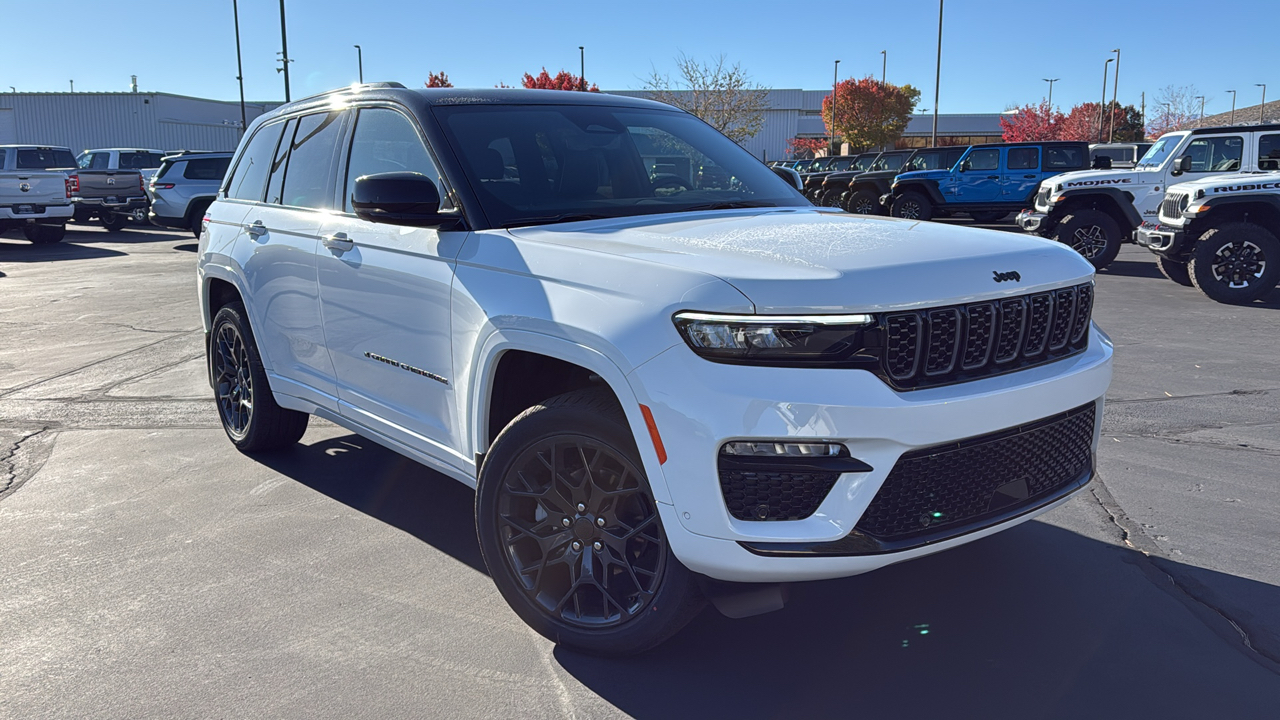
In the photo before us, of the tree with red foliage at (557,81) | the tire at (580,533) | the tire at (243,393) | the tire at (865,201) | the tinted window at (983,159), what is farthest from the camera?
the tree with red foliage at (557,81)

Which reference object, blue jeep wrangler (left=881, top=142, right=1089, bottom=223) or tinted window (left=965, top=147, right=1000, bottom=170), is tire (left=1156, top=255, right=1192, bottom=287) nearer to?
blue jeep wrangler (left=881, top=142, right=1089, bottom=223)

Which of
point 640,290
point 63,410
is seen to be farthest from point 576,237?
point 63,410

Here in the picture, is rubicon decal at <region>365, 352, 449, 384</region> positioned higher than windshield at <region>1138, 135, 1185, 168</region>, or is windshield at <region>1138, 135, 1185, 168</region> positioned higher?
windshield at <region>1138, 135, 1185, 168</region>

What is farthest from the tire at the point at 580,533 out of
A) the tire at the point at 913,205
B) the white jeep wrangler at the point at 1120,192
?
the tire at the point at 913,205

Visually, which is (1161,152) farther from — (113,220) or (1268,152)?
(113,220)

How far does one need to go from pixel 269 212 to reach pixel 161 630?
2130 millimetres

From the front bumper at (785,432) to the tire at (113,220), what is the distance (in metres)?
25.5

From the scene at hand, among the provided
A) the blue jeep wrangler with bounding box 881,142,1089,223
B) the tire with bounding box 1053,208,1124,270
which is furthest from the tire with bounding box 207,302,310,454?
the blue jeep wrangler with bounding box 881,142,1089,223

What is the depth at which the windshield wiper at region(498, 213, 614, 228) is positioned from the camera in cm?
338

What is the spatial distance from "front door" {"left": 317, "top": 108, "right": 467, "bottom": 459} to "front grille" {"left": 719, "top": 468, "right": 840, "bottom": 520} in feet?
4.14

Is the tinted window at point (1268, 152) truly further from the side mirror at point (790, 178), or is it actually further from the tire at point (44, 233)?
the tire at point (44, 233)

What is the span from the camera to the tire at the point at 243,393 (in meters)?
4.95

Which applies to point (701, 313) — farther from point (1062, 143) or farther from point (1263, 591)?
point (1062, 143)

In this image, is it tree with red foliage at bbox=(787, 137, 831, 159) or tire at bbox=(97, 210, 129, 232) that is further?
tree with red foliage at bbox=(787, 137, 831, 159)
